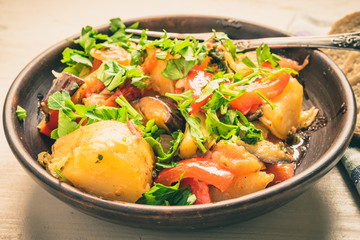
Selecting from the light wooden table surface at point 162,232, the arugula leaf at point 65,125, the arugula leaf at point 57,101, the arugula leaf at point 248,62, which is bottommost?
the light wooden table surface at point 162,232

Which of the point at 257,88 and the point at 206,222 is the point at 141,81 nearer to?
the point at 257,88

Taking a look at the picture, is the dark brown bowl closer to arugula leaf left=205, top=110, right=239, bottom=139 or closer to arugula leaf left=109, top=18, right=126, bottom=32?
arugula leaf left=109, top=18, right=126, bottom=32

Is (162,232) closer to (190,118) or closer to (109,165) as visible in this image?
(109,165)

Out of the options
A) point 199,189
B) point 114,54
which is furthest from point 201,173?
point 114,54

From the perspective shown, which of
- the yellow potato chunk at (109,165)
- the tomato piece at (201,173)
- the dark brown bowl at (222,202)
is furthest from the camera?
the tomato piece at (201,173)

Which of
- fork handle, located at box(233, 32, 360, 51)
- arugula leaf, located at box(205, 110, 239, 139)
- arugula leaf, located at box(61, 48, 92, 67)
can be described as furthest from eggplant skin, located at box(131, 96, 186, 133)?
fork handle, located at box(233, 32, 360, 51)

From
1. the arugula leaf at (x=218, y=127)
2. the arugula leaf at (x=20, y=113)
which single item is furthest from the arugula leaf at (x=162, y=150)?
the arugula leaf at (x=20, y=113)

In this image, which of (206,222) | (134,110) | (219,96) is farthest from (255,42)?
(206,222)

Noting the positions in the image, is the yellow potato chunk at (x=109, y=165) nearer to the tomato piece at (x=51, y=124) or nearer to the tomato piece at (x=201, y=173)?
the tomato piece at (x=201, y=173)
